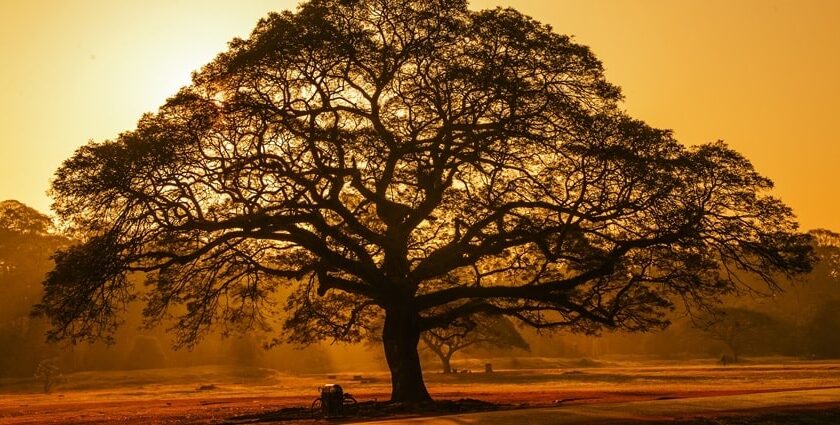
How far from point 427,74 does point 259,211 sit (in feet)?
23.4

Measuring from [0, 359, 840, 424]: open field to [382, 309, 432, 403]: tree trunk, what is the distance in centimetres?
357

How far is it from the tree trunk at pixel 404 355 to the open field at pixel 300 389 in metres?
3.57

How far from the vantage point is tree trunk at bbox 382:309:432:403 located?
2806 centimetres

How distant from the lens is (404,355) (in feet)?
93.0

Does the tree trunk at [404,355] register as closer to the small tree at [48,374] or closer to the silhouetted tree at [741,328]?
the small tree at [48,374]

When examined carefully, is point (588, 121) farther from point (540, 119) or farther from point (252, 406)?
point (252, 406)

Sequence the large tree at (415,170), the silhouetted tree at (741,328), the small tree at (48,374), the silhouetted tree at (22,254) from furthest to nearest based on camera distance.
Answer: the silhouetted tree at (741,328) → the silhouetted tree at (22,254) → the small tree at (48,374) → the large tree at (415,170)

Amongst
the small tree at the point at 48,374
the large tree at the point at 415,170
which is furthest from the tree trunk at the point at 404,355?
the small tree at the point at 48,374

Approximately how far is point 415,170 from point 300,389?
103 feet

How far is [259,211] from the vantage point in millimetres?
25531

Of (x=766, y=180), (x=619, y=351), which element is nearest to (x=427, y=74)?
(x=766, y=180)

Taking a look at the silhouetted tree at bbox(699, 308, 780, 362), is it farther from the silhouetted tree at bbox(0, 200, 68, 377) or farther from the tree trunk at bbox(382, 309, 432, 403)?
the silhouetted tree at bbox(0, 200, 68, 377)

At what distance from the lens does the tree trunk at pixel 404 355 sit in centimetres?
2806

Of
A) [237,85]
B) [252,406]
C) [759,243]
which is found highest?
[237,85]
